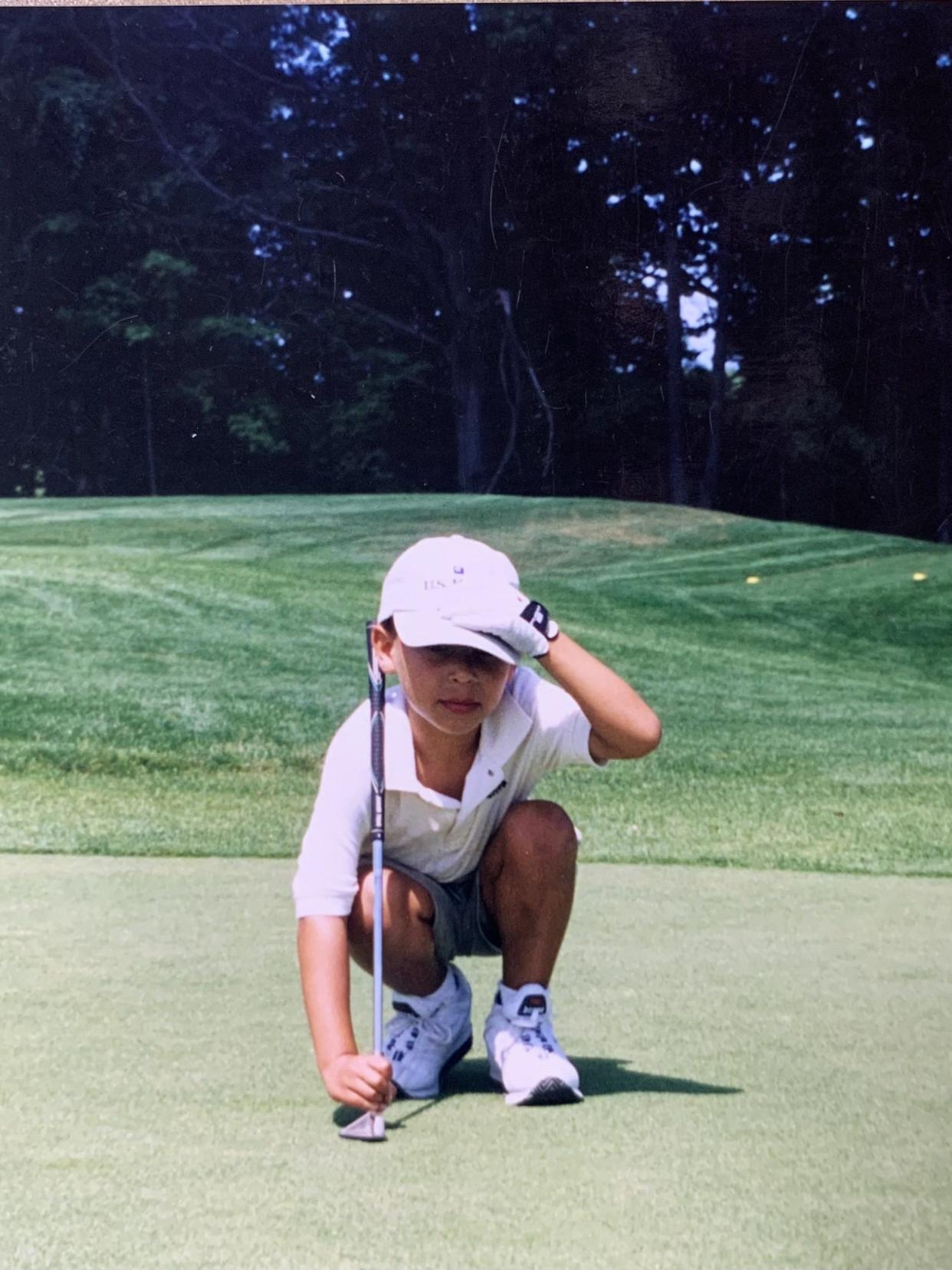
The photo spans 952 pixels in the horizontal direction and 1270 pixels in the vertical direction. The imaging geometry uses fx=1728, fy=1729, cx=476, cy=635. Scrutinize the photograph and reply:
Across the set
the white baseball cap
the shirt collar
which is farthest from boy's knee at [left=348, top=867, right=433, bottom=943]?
the white baseball cap

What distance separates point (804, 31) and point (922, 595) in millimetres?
2270

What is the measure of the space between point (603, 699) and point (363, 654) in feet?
16.7

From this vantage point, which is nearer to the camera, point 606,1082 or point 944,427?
point 606,1082

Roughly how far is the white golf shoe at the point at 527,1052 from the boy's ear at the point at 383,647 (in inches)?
18.3

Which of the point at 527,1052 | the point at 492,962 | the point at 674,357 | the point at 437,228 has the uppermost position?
the point at 437,228

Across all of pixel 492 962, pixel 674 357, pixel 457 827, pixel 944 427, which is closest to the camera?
pixel 457 827

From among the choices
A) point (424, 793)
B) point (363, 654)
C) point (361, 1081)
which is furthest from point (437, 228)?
point (361, 1081)

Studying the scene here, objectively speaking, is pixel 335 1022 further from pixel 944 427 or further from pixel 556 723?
pixel 944 427

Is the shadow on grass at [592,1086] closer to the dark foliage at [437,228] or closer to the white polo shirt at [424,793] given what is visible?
the white polo shirt at [424,793]

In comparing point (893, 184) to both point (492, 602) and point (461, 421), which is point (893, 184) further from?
point (492, 602)

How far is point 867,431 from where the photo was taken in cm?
598

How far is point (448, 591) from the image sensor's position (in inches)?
81.2

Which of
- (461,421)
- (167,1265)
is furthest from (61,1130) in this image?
(461,421)

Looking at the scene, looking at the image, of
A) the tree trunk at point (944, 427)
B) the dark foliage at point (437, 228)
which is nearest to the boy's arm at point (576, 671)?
the dark foliage at point (437, 228)
